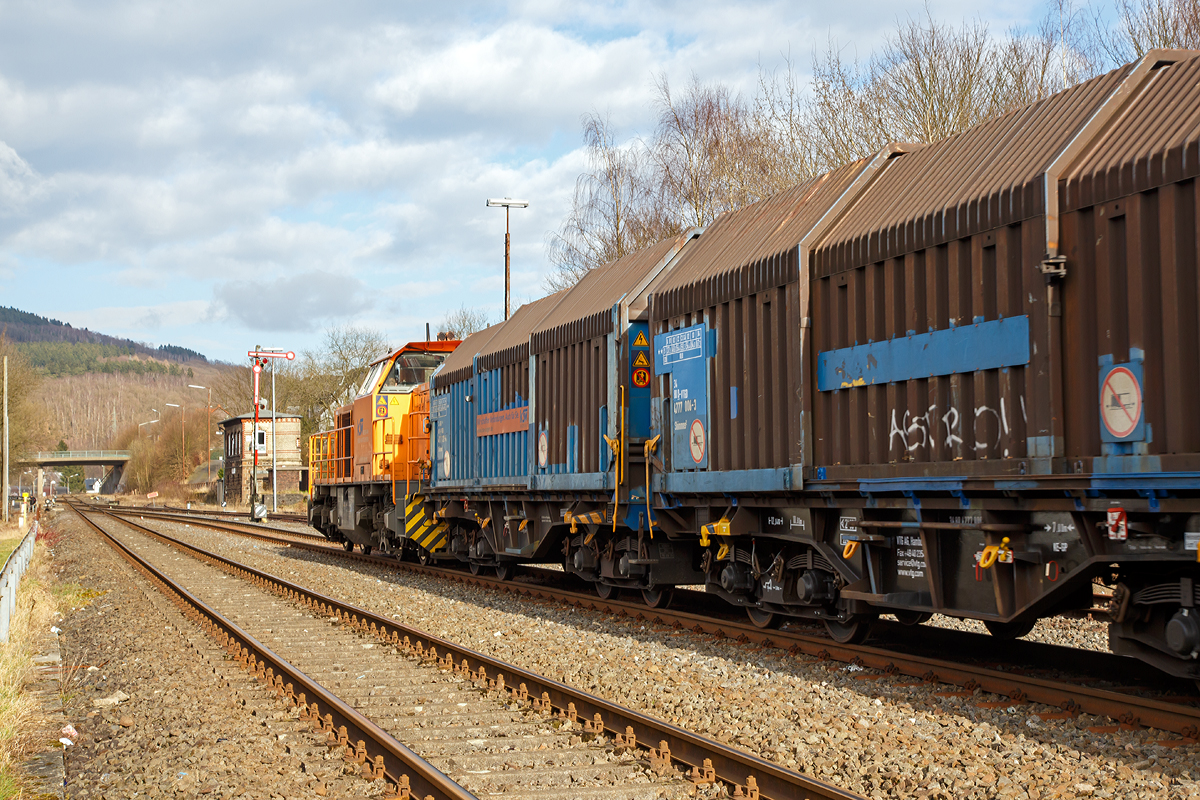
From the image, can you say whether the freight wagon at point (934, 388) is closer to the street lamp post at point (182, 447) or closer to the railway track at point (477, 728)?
the railway track at point (477, 728)

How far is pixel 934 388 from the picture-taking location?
7715 millimetres

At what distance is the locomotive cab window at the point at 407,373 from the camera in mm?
21266

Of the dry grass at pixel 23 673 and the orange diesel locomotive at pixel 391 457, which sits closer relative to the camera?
the dry grass at pixel 23 673

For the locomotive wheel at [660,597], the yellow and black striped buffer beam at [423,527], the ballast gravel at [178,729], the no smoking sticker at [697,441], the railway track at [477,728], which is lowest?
the ballast gravel at [178,729]

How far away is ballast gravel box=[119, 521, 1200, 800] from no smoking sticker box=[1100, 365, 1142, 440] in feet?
5.89

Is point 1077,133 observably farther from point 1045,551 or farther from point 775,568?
point 775,568

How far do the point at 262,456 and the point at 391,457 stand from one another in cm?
6715

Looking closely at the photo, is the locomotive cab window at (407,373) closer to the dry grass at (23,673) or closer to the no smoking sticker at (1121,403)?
the dry grass at (23,673)


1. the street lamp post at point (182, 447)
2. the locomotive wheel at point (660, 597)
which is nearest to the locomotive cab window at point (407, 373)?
the locomotive wheel at point (660, 597)

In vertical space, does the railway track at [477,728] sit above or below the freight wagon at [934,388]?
below

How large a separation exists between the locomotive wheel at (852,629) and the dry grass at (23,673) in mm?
6403

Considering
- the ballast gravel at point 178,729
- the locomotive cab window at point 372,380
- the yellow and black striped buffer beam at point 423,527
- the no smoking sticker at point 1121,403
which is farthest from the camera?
the locomotive cab window at point 372,380

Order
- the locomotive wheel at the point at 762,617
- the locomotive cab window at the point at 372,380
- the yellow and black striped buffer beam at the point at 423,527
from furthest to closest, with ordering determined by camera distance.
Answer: the locomotive cab window at the point at 372,380
the yellow and black striped buffer beam at the point at 423,527
the locomotive wheel at the point at 762,617

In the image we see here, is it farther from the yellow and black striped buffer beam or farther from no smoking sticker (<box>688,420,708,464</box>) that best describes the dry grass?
no smoking sticker (<box>688,420,708,464</box>)
